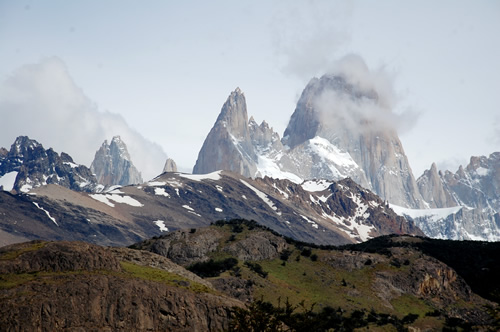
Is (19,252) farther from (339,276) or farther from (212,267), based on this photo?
(339,276)

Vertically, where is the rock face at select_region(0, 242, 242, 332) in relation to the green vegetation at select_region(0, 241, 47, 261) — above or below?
below

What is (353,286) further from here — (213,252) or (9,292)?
(9,292)

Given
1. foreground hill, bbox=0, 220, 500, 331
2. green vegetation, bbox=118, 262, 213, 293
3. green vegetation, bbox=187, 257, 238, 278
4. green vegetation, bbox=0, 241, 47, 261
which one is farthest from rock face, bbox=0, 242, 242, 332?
green vegetation, bbox=187, 257, 238, 278

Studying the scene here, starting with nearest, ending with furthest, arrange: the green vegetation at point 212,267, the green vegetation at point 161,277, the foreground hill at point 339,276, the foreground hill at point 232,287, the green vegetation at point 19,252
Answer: the foreground hill at point 232,287
the green vegetation at point 19,252
the green vegetation at point 161,277
the foreground hill at point 339,276
the green vegetation at point 212,267

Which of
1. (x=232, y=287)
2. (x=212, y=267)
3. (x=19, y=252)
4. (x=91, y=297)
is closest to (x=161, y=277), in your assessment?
(x=91, y=297)

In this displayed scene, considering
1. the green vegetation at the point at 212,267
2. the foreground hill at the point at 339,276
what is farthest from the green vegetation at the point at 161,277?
the green vegetation at the point at 212,267

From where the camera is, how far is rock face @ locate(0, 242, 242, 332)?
9000cm

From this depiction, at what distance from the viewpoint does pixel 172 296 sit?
10431 centimetres

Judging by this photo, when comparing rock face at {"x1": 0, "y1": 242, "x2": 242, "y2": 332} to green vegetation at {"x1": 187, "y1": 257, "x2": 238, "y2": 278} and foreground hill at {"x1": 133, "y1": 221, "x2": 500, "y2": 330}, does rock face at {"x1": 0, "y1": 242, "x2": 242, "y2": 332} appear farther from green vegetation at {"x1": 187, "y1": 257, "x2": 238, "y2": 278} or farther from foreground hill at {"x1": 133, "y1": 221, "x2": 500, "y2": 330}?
green vegetation at {"x1": 187, "y1": 257, "x2": 238, "y2": 278}

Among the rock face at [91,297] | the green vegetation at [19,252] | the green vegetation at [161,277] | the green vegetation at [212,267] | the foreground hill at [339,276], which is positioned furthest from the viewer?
the green vegetation at [212,267]

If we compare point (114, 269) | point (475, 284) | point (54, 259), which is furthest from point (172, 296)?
point (475, 284)

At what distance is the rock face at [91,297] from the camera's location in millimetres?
90000

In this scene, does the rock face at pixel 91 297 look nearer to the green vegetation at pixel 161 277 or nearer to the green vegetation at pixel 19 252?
the green vegetation at pixel 19 252

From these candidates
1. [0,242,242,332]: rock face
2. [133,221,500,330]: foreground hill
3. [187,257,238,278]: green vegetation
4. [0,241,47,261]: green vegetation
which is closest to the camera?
[0,242,242,332]: rock face
